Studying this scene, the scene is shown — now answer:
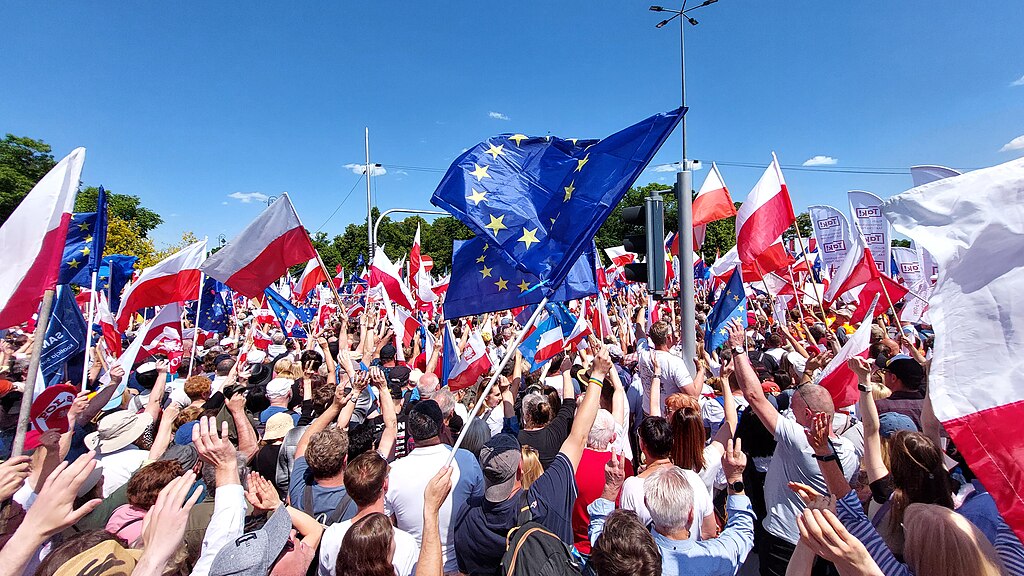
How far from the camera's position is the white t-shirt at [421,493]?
3.36m

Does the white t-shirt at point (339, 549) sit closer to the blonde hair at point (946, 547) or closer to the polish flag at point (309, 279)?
the blonde hair at point (946, 547)

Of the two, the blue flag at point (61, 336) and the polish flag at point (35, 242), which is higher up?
the polish flag at point (35, 242)

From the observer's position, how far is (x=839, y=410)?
4715mm

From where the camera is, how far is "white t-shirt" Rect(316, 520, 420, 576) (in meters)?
2.78

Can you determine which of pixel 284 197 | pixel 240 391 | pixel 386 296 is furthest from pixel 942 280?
pixel 386 296

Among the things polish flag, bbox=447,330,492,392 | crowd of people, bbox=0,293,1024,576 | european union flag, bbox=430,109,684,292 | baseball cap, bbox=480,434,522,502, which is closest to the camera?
crowd of people, bbox=0,293,1024,576

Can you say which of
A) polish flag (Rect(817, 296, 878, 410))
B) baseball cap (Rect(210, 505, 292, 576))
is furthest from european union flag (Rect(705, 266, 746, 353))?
baseball cap (Rect(210, 505, 292, 576))

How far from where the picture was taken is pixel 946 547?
6.28ft

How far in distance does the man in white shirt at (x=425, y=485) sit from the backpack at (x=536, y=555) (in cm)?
80

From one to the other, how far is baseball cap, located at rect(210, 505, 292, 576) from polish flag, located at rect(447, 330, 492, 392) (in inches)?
144

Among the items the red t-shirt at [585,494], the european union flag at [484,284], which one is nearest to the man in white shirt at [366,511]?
the red t-shirt at [585,494]

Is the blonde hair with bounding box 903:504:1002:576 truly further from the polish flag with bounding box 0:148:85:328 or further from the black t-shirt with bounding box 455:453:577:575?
the polish flag with bounding box 0:148:85:328

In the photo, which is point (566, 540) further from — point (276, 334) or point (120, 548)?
point (276, 334)

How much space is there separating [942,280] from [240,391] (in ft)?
14.6
